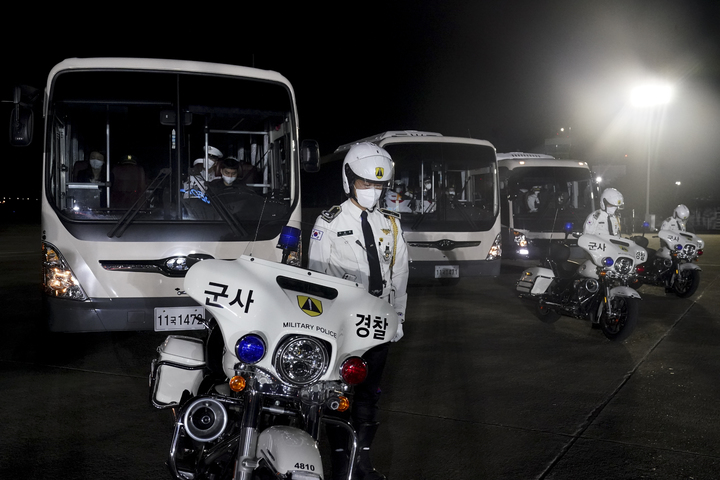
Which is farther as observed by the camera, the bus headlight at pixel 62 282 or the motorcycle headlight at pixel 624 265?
the motorcycle headlight at pixel 624 265

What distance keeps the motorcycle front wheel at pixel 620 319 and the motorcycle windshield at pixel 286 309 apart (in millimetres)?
5192

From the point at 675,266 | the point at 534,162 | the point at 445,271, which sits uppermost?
the point at 534,162

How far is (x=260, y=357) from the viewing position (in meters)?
2.68

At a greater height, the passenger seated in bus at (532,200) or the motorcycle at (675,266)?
the passenger seated in bus at (532,200)

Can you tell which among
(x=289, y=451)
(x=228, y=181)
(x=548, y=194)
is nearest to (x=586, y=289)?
(x=228, y=181)

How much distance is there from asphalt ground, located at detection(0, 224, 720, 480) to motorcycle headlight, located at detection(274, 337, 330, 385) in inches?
58.3

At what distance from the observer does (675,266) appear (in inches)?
441

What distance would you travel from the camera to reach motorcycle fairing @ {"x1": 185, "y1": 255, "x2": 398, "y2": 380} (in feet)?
8.96

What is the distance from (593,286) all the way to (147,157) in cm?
513

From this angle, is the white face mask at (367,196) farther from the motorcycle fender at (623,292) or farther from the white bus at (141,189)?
the motorcycle fender at (623,292)

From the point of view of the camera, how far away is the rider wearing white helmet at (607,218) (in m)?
8.69

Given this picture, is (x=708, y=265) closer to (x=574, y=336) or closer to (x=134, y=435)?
(x=574, y=336)

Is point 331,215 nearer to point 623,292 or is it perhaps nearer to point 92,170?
point 92,170

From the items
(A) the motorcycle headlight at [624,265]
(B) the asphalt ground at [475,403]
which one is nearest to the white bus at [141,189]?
(B) the asphalt ground at [475,403]
